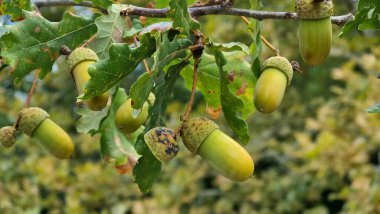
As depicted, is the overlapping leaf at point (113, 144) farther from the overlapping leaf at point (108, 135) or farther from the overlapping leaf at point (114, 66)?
the overlapping leaf at point (114, 66)

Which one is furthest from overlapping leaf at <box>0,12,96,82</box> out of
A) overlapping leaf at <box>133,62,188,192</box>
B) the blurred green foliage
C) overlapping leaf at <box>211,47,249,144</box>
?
the blurred green foliage

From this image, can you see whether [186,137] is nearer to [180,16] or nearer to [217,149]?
[217,149]

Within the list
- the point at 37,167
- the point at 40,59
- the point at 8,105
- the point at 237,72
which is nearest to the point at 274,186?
the point at 37,167

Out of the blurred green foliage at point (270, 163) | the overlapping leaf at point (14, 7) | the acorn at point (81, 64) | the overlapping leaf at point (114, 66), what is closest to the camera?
the overlapping leaf at point (114, 66)

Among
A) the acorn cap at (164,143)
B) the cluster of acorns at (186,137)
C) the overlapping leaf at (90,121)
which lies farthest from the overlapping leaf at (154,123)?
the overlapping leaf at (90,121)

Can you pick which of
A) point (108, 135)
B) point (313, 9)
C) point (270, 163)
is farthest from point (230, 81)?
point (270, 163)

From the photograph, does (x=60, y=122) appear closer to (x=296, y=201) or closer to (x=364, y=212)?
(x=296, y=201)

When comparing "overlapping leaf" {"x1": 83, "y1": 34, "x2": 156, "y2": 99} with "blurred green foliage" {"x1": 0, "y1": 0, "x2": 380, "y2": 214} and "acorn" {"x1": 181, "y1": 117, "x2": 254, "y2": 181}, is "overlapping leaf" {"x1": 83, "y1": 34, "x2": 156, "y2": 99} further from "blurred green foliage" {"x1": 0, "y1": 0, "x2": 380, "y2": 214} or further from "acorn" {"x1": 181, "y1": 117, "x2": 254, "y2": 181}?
"blurred green foliage" {"x1": 0, "y1": 0, "x2": 380, "y2": 214}
